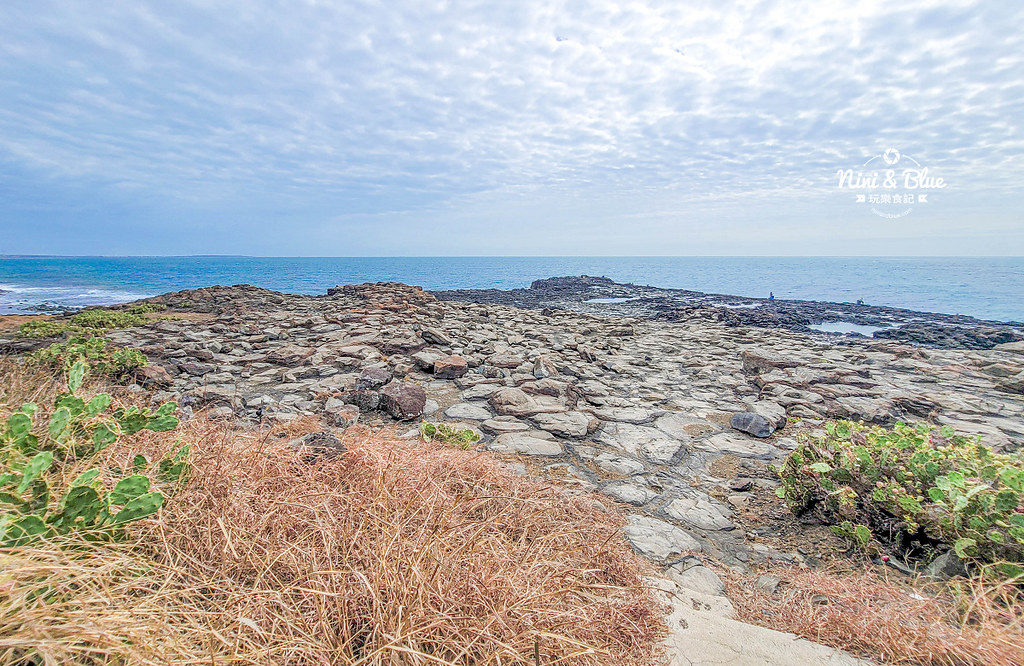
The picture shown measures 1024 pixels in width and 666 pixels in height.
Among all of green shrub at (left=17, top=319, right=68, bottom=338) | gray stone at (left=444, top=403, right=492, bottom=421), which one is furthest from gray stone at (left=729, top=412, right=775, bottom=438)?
green shrub at (left=17, top=319, right=68, bottom=338)

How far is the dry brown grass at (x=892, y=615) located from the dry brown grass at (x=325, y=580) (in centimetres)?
72

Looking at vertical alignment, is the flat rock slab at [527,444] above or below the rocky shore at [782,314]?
above

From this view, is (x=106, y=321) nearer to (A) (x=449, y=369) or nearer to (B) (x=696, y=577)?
(A) (x=449, y=369)

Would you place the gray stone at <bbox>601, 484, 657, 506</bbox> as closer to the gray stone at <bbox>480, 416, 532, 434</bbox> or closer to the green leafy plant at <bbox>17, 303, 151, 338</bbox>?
the gray stone at <bbox>480, 416, 532, 434</bbox>

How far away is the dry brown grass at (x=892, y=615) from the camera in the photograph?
1.73 m

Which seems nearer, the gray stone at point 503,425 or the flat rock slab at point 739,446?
the flat rock slab at point 739,446

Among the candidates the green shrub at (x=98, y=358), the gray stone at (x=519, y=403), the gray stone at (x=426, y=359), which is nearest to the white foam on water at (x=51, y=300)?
the green shrub at (x=98, y=358)

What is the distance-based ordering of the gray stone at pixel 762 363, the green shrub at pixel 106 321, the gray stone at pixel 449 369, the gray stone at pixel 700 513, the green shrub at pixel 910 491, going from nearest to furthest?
the green shrub at pixel 910 491 → the gray stone at pixel 700 513 → the gray stone at pixel 449 369 → the gray stone at pixel 762 363 → the green shrub at pixel 106 321

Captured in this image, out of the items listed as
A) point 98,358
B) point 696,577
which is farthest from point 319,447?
point 98,358

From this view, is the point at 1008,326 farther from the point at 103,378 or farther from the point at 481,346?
the point at 103,378

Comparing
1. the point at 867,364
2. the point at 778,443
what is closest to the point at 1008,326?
the point at 867,364

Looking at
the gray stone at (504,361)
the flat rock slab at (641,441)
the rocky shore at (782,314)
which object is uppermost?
the gray stone at (504,361)

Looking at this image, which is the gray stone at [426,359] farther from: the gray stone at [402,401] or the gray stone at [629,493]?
the gray stone at [629,493]

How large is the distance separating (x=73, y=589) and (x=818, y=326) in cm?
2225
